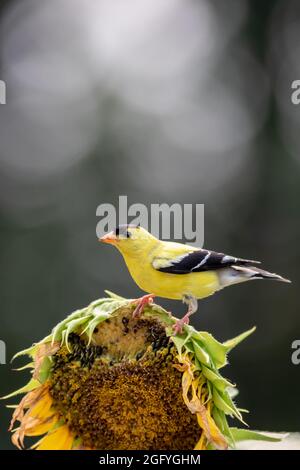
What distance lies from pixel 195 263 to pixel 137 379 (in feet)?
1.99

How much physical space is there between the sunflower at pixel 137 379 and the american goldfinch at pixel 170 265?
31cm

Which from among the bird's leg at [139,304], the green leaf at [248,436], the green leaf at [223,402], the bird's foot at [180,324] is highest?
the bird's leg at [139,304]

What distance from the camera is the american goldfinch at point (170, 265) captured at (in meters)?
2.82

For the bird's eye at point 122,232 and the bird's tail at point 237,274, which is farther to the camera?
the bird's tail at point 237,274

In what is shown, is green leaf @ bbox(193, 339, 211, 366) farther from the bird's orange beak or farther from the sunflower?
the bird's orange beak

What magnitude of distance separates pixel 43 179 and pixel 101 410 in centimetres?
781

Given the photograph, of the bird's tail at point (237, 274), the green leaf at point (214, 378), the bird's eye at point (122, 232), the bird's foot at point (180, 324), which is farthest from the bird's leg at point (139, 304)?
the bird's tail at point (237, 274)

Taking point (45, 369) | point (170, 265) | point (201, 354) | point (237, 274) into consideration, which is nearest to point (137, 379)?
point (201, 354)

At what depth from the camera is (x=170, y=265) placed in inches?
111

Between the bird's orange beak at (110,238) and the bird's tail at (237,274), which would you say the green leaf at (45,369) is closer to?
the bird's orange beak at (110,238)

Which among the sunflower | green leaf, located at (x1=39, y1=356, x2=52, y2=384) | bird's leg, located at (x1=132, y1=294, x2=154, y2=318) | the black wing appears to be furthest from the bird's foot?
green leaf, located at (x1=39, y1=356, x2=52, y2=384)

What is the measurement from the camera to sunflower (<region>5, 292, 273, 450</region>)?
7.98 feet

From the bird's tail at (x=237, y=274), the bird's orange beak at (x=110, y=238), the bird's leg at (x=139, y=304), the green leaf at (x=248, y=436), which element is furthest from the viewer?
the bird's tail at (x=237, y=274)

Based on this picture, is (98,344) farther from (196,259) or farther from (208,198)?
(208,198)
